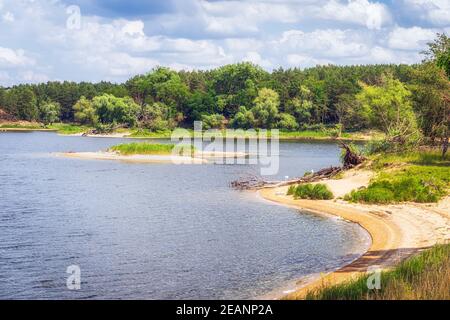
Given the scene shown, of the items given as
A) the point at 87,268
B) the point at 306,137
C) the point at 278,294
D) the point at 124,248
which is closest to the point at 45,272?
the point at 87,268

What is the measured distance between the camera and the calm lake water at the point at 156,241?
79.7ft

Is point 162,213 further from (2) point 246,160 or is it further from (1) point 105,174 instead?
(2) point 246,160

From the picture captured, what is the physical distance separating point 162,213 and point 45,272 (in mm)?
16589

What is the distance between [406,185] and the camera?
43625mm

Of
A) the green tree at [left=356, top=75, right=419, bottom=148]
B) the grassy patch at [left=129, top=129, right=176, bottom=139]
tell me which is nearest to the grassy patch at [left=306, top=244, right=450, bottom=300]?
the green tree at [left=356, top=75, right=419, bottom=148]

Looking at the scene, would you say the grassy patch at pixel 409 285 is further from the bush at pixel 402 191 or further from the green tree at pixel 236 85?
the green tree at pixel 236 85

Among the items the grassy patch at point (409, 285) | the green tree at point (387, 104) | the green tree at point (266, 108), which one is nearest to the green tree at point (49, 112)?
the green tree at point (266, 108)

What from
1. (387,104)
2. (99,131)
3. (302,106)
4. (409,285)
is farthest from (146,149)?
(409,285)

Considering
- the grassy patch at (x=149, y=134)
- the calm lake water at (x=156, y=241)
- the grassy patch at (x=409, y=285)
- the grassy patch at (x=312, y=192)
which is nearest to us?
the grassy patch at (x=409, y=285)

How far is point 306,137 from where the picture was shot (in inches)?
5984

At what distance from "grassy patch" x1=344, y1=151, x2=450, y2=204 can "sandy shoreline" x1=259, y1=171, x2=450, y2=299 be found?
3.29 ft

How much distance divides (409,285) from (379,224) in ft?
63.1

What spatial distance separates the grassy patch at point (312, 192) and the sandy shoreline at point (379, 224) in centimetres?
77

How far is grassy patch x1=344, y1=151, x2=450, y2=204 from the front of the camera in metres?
42.5
